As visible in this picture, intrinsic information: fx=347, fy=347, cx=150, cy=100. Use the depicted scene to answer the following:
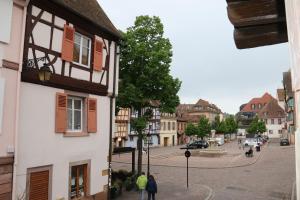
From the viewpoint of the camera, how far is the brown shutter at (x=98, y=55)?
15.9 metres

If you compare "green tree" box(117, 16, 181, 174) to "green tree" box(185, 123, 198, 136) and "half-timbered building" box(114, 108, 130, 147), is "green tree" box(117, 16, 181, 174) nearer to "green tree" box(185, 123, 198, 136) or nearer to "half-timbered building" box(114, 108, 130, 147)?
"half-timbered building" box(114, 108, 130, 147)

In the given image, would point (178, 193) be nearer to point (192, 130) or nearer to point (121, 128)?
point (121, 128)

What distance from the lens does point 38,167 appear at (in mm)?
12742

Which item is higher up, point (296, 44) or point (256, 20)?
point (256, 20)

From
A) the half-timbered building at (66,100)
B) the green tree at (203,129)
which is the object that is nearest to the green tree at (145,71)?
the half-timbered building at (66,100)

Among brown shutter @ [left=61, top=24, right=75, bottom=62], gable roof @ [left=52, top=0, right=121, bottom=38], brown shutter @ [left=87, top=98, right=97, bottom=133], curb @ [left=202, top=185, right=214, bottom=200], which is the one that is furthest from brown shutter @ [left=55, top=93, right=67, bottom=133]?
curb @ [left=202, top=185, right=214, bottom=200]

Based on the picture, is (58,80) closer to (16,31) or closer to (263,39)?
(16,31)

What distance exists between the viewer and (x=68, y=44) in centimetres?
1408

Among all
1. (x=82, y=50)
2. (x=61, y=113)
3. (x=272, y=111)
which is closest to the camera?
(x=61, y=113)

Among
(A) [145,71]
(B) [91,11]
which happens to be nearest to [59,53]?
(B) [91,11]

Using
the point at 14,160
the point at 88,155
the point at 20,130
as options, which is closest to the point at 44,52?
the point at 20,130

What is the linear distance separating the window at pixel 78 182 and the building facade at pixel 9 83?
11.7ft

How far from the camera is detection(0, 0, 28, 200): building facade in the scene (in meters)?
11.1

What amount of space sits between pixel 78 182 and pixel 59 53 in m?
5.59
